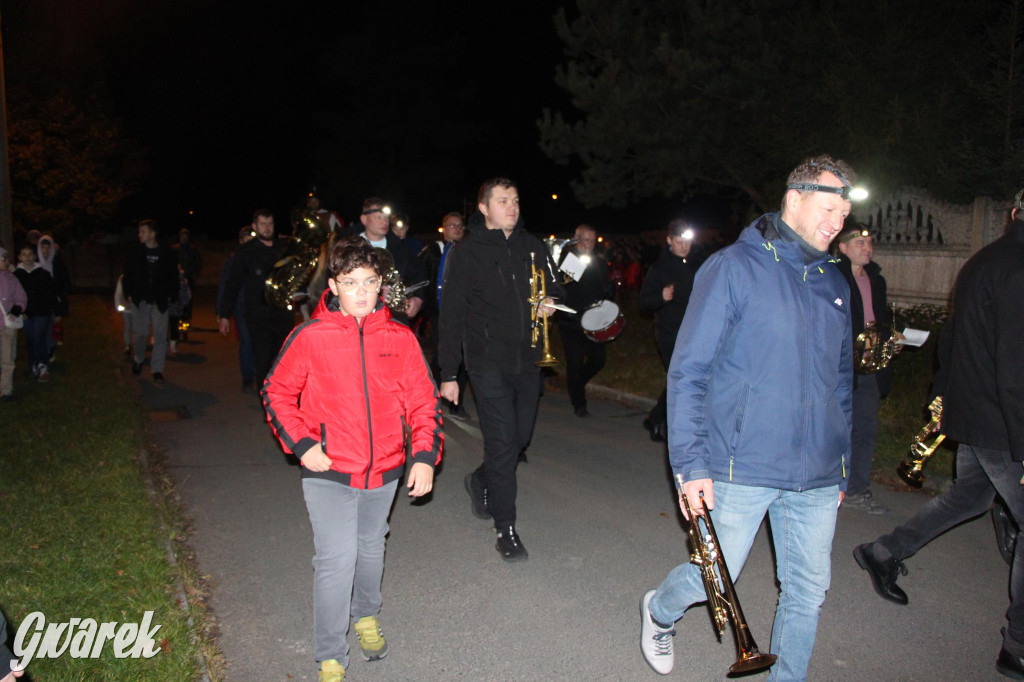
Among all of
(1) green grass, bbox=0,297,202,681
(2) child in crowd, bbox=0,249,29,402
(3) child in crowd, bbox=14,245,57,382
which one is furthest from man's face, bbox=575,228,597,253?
(3) child in crowd, bbox=14,245,57,382

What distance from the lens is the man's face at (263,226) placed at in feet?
30.3

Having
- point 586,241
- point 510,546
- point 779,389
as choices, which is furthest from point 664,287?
point 779,389

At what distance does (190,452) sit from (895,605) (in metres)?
5.84

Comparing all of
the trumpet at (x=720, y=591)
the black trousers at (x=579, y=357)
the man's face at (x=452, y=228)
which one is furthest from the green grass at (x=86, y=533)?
the black trousers at (x=579, y=357)

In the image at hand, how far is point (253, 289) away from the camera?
9055 millimetres

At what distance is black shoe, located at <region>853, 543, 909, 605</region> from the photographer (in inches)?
177

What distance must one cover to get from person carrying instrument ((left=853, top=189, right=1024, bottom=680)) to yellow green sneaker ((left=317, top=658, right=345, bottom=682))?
2711mm

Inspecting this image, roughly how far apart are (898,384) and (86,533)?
304 inches

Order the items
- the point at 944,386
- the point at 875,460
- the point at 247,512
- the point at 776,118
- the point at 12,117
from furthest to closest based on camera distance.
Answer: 1. the point at 12,117
2. the point at 776,118
3. the point at 875,460
4. the point at 247,512
5. the point at 944,386

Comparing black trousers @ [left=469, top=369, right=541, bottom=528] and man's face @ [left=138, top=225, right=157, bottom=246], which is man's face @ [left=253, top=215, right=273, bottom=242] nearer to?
man's face @ [left=138, top=225, right=157, bottom=246]

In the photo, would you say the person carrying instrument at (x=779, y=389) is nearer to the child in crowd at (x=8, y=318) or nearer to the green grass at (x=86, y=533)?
the green grass at (x=86, y=533)

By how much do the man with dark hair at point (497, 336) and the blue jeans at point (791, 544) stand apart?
78.6 inches

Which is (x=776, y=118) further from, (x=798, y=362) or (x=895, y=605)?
(x=798, y=362)

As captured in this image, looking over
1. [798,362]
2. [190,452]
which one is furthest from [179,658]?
[190,452]
